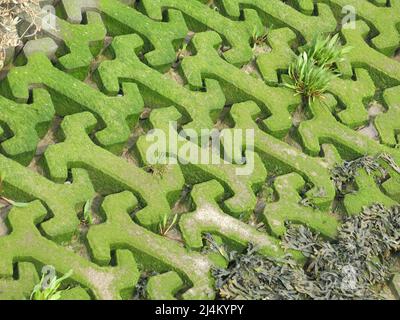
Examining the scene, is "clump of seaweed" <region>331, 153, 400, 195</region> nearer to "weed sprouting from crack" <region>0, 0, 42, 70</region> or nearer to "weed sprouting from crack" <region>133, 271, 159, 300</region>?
"weed sprouting from crack" <region>133, 271, 159, 300</region>

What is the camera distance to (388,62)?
5777 millimetres

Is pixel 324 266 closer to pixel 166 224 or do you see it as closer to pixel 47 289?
pixel 166 224

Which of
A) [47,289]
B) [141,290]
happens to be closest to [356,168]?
[141,290]

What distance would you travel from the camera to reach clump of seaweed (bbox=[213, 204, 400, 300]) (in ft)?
14.7

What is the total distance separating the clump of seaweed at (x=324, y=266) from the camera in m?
4.48

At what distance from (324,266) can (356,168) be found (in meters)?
0.76

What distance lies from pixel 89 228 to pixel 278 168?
118 cm

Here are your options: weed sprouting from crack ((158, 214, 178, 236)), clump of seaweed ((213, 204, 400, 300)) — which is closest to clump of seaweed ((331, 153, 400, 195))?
clump of seaweed ((213, 204, 400, 300))

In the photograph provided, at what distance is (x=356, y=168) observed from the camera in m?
5.15

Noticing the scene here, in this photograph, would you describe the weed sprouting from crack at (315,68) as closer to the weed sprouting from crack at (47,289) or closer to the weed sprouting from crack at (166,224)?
the weed sprouting from crack at (166,224)

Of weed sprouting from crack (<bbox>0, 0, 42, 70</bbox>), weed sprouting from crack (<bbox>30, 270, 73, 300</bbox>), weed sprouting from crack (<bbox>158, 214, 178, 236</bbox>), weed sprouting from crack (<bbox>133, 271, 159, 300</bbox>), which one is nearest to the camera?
weed sprouting from crack (<bbox>30, 270, 73, 300</bbox>)

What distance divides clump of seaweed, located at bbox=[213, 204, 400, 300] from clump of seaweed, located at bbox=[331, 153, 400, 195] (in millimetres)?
231

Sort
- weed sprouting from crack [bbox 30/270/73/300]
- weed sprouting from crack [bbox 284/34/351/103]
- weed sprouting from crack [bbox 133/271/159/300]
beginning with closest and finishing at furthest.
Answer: weed sprouting from crack [bbox 30/270/73/300] < weed sprouting from crack [bbox 133/271/159/300] < weed sprouting from crack [bbox 284/34/351/103]
